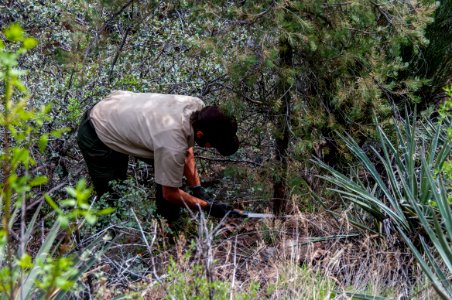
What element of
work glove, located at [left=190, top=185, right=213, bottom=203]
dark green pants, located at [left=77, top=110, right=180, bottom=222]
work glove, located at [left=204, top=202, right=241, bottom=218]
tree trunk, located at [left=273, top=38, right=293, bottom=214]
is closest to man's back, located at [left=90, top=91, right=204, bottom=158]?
dark green pants, located at [left=77, top=110, right=180, bottom=222]

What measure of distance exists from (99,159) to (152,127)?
69 cm

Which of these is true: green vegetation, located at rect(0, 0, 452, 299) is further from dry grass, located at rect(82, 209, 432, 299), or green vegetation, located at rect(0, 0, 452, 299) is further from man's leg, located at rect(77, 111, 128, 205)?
man's leg, located at rect(77, 111, 128, 205)

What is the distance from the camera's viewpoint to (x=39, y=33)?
6344 mm

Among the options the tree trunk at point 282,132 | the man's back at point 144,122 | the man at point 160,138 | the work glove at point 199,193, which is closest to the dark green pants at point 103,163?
the man at point 160,138

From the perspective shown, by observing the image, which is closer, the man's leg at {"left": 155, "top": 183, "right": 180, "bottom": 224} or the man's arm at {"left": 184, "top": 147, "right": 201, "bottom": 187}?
the man's leg at {"left": 155, "top": 183, "right": 180, "bottom": 224}

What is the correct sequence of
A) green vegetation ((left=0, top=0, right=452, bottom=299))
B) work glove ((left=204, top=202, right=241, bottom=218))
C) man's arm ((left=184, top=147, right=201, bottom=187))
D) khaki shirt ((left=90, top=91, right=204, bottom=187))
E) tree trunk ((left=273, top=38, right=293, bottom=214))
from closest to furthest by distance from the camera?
1. green vegetation ((left=0, top=0, right=452, bottom=299))
2. khaki shirt ((left=90, top=91, right=204, bottom=187))
3. work glove ((left=204, top=202, right=241, bottom=218))
4. tree trunk ((left=273, top=38, right=293, bottom=214))
5. man's arm ((left=184, top=147, right=201, bottom=187))

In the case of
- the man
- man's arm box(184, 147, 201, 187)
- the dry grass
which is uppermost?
the man

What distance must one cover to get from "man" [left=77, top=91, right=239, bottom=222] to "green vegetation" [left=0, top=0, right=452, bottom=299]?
0.22m

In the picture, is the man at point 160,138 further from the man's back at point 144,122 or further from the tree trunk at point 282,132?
the tree trunk at point 282,132

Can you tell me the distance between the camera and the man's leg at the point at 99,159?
15.6 feet

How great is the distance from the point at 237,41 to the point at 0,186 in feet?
9.40

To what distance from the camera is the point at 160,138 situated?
4.28 m

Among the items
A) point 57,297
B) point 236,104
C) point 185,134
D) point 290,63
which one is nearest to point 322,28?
point 290,63

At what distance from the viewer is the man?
168 inches
